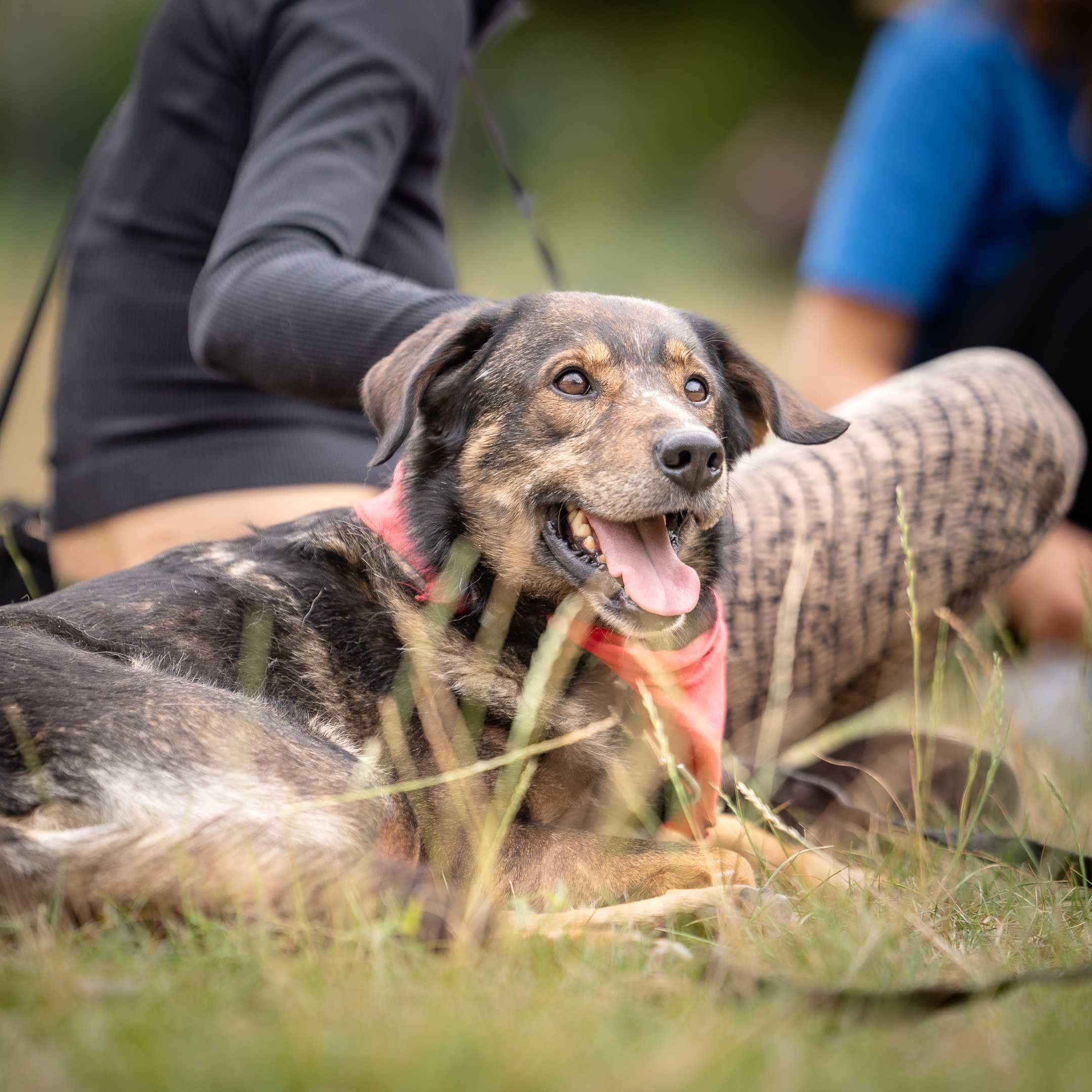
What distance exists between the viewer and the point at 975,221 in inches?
181

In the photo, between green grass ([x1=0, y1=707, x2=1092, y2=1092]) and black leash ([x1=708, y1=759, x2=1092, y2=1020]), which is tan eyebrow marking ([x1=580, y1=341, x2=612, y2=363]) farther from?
green grass ([x1=0, y1=707, x2=1092, y2=1092])

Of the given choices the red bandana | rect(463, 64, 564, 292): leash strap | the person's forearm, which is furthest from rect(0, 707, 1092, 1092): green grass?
rect(463, 64, 564, 292): leash strap

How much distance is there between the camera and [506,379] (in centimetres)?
262

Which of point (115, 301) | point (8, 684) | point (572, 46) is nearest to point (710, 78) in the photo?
point (572, 46)

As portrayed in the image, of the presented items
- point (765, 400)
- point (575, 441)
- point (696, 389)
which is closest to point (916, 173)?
point (765, 400)

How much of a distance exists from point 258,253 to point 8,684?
4.15 ft

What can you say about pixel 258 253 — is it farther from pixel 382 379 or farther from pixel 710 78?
pixel 710 78

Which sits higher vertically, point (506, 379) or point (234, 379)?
point (506, 379)

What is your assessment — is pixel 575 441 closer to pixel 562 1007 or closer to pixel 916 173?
pixel 562 1007

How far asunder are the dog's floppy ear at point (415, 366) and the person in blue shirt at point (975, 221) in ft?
7.90

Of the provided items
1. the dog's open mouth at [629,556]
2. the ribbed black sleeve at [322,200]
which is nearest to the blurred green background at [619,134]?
the ribbed black sleeve at [322,200]

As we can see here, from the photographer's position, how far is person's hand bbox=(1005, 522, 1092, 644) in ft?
13.7

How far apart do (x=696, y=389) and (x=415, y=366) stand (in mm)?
687

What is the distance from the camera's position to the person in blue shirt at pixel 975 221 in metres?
4.25
